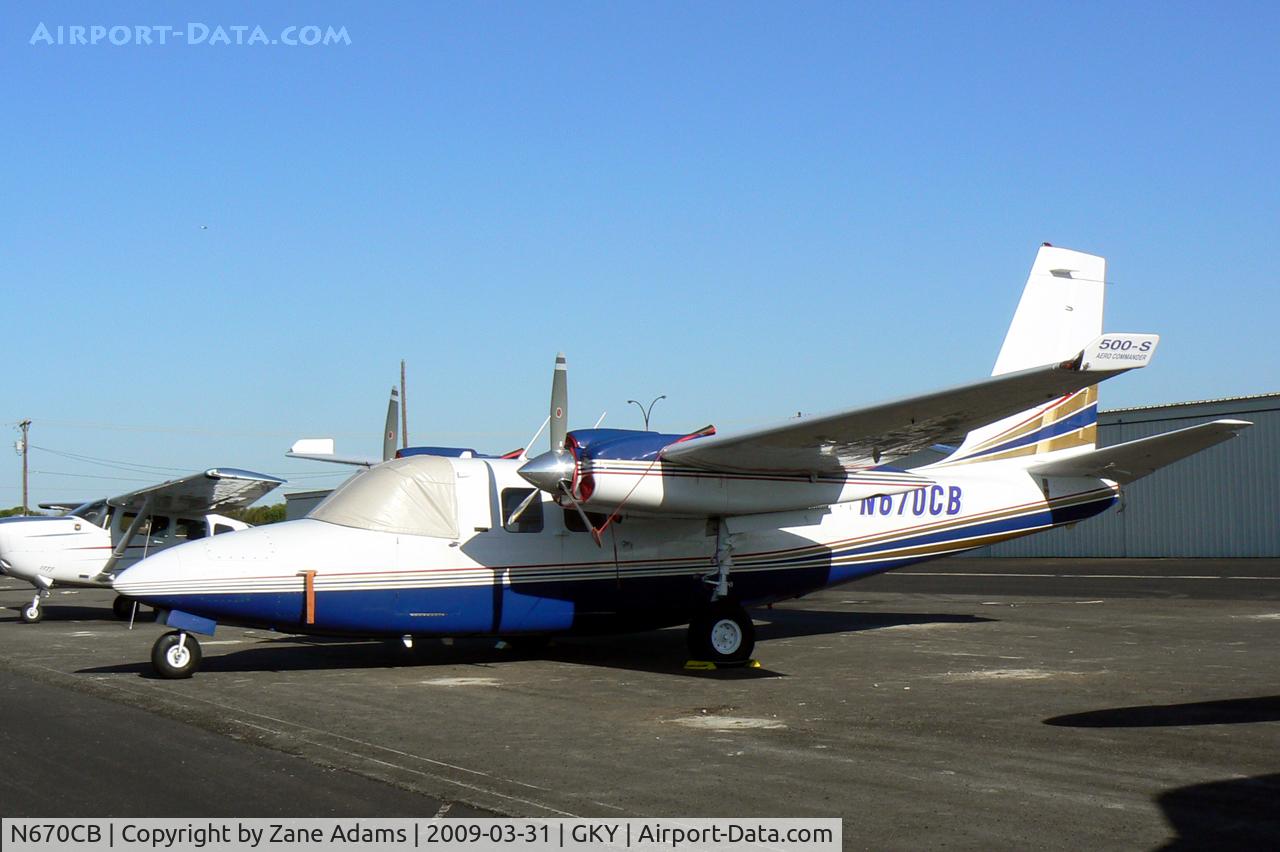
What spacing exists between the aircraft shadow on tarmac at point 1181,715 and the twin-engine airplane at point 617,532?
2.86 metres

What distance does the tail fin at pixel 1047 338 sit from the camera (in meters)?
16.4

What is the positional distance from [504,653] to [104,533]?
485 inches

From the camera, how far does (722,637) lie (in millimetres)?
13320

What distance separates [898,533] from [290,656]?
8.09 m

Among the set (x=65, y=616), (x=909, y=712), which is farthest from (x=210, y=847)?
(x=65, y=616)

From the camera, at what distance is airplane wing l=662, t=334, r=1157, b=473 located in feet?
32.7

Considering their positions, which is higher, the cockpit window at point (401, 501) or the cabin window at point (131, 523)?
the cockpit window at point (401, 501)

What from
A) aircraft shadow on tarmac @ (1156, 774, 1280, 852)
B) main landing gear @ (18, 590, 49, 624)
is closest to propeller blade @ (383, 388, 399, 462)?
main landing gear @ (18, 590, 49, 624)

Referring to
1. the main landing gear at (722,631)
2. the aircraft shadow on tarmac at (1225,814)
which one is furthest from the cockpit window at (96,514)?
the aircraft shadow on tarmac at (1225,814)

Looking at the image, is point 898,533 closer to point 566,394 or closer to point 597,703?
point 566,394

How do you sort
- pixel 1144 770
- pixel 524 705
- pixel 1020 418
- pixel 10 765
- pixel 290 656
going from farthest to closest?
1. pixel 1020 418
2. pixel 290 656
3. pixel 524 705
4. pixel 10 765
5. pixel 1144 770

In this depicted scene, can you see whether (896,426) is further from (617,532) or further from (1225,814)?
(1225,814)

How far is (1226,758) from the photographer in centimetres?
780

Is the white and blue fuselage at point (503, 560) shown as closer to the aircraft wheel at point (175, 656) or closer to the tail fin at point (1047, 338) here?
the aircraft wheel at point (175, 656)
